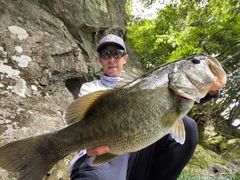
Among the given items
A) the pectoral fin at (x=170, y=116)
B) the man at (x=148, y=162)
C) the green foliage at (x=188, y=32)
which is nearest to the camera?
the pectoral fin at (x=170, y=116)

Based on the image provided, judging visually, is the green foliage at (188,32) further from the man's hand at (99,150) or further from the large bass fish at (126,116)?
the man's hand at (99,150)

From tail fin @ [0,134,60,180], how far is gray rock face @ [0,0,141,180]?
3.78 feet

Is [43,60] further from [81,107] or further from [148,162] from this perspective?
[81,107]

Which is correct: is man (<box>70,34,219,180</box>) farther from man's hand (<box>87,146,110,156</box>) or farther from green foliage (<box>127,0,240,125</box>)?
green foliage (<box>127,0,240,125</box>)

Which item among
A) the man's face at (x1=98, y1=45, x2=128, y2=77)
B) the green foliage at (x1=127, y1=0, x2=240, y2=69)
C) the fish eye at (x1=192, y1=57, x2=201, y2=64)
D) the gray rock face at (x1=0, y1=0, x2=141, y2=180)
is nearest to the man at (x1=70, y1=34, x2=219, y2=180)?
the man's face at (x1=98, y1=45, x2=128, y2=77)

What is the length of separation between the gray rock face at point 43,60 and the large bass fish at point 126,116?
47.1 inches

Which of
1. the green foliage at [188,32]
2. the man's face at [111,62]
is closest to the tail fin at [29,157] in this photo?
the man's face at [111,62]

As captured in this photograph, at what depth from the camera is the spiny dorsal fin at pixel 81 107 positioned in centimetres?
191

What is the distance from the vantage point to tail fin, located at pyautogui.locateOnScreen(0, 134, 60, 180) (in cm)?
184

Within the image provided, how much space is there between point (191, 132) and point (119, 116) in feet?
3.29

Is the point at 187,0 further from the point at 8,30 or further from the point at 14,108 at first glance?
the point at 14,108

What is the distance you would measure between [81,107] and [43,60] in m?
3.17

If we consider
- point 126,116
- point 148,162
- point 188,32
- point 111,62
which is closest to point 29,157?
point 126,116

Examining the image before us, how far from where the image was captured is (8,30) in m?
4.60
